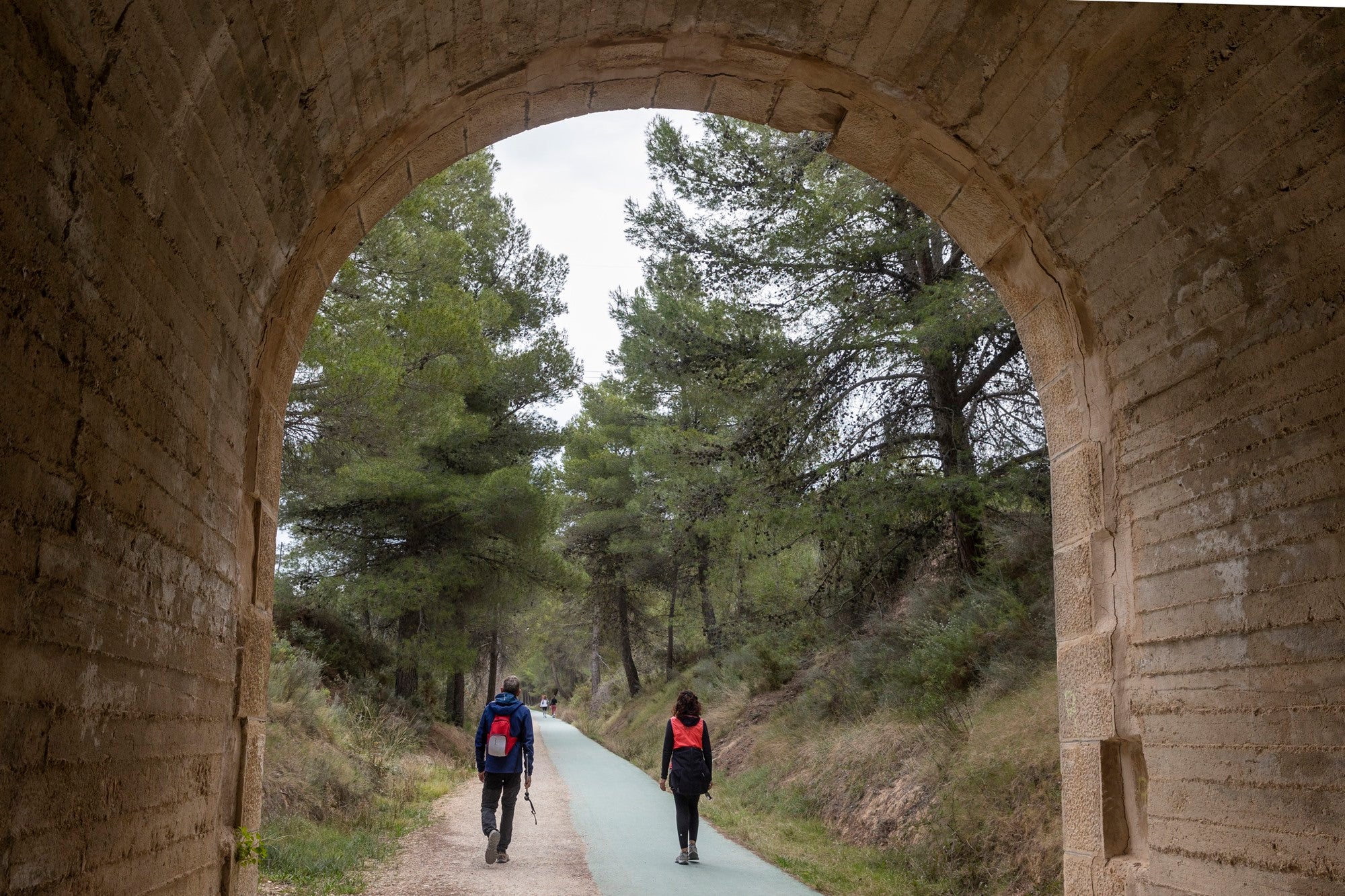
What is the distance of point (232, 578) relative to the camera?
4.25m

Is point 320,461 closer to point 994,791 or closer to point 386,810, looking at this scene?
point 386,810

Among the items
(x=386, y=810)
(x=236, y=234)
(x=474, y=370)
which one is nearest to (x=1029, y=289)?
(x=236, y=234)

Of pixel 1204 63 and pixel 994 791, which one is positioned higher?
pixel 1204 63

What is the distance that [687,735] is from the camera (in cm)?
980

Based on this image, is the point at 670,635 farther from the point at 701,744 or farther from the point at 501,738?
the point at 501,738

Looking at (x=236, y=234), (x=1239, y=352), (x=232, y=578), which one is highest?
(x=236, y=234)

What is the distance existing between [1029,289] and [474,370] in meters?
10.6

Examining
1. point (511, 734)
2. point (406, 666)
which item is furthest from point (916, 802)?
point (406, 666)

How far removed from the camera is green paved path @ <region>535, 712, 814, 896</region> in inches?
316

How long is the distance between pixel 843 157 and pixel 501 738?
5.83m

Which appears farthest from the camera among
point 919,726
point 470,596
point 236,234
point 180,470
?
point 470,596

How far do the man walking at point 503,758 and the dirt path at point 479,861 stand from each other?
9.8 inches

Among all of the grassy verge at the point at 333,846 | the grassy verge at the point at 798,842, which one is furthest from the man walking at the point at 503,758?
the grassy verge at the point at 798,842

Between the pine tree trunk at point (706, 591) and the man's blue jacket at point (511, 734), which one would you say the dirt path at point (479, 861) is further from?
the pine tree trunk at point (706, 591)
